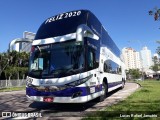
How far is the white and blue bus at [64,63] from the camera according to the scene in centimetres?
889

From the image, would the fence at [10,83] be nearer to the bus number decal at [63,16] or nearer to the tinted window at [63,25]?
the bus number decal at [63,16]

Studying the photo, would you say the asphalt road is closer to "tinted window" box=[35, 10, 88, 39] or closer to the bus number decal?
"tinted window" box=[35, 10, 88, 39]

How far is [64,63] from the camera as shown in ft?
30.0

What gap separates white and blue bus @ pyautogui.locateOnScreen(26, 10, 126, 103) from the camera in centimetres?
889

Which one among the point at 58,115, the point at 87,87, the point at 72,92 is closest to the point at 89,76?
the point at 87,87

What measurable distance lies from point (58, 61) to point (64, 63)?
259 millimetres

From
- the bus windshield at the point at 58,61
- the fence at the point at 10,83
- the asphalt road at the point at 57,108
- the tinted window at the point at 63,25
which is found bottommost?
the asphalt road at the point at 57,108

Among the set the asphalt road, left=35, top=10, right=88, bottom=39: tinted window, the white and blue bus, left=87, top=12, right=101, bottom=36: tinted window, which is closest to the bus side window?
the white and blue bus

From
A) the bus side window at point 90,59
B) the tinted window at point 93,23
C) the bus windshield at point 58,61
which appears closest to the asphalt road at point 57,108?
the bus windshield at point 58,61

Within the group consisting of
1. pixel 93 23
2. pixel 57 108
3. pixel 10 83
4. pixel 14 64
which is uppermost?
pixel 14 64

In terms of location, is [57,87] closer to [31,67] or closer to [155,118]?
[31,67]

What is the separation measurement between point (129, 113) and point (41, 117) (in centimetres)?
286

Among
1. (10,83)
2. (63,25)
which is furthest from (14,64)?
(63,25)

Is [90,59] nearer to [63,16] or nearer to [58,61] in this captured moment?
[58,61]
